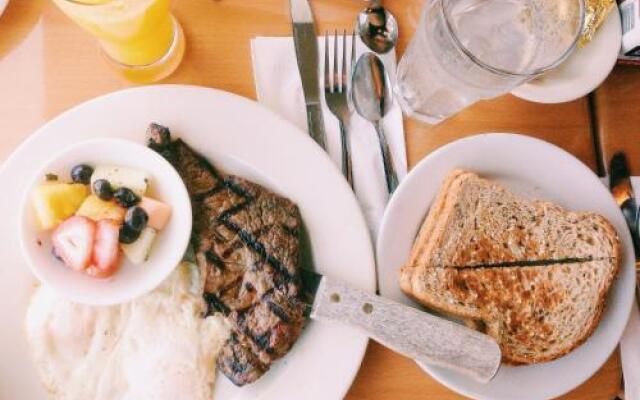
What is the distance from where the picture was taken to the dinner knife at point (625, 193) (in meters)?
1.41

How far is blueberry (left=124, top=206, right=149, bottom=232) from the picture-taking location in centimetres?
114

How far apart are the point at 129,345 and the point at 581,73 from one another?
1111 mm

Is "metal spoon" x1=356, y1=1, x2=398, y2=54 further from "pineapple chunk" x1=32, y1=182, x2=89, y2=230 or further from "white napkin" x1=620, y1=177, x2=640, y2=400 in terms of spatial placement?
"white napkin" x1=620, y1=177, x2=640, y2=400

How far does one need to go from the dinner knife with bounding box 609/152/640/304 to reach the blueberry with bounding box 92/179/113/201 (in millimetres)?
1099

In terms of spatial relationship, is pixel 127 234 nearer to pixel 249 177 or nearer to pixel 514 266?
pixel 249 177

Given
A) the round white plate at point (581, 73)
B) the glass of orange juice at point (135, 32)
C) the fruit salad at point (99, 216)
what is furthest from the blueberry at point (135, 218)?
the round white plate at point (581, 73)

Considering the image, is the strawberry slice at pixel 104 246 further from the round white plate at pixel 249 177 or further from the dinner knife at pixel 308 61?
the dinner knife at pixel 308 61

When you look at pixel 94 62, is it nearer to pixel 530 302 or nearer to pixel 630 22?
pixel 530 302

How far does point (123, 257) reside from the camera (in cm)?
119

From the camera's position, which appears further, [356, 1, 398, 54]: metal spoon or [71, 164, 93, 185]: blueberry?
[356, 1, 398, 54]: metal spoon

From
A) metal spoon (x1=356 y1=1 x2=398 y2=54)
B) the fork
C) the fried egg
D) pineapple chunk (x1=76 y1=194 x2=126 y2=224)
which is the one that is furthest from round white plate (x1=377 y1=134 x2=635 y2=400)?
pineapple chunk (x1=76 y1=194 x2=126 y2=224)

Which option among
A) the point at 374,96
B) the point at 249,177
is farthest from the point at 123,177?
the point at 374,96

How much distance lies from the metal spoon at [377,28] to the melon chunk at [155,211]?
0.59m

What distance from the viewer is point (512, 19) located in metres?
1.37
